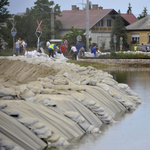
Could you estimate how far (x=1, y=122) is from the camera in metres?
6.87

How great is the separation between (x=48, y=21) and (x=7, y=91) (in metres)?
57.5

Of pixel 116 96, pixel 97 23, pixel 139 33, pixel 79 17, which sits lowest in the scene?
pixel 116 96

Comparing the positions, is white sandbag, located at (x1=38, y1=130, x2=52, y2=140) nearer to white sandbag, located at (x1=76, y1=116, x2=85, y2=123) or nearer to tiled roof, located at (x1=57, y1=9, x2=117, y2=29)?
white sandbag, located at (x1=76, y1=116, x2=85, y2=123)

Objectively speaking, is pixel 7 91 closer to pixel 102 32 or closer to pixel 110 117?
pixel 110 117

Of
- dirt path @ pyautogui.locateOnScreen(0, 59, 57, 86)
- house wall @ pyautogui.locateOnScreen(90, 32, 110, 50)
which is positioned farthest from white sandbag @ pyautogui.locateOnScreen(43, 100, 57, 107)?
house wall @ pyautogui.locateOnScreen(90, 32, 110, 50)

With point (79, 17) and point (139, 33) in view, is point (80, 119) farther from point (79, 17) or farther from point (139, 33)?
point (79, 17)

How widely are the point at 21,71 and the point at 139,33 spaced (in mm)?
42917

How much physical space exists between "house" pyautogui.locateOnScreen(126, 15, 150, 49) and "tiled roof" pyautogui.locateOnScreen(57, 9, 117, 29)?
5577 mm

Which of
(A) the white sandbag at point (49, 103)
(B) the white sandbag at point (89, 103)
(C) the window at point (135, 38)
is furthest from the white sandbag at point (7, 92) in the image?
(C) the window at point (135, 38)

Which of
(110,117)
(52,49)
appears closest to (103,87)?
(110,117)

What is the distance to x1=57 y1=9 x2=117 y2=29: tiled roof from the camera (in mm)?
63597

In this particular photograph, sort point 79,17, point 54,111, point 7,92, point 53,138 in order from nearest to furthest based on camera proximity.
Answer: point 53,138, point 54,111, point 7,92, point 79,17

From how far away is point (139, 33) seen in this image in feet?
196

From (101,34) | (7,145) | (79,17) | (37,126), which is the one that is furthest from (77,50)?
(79,17)
